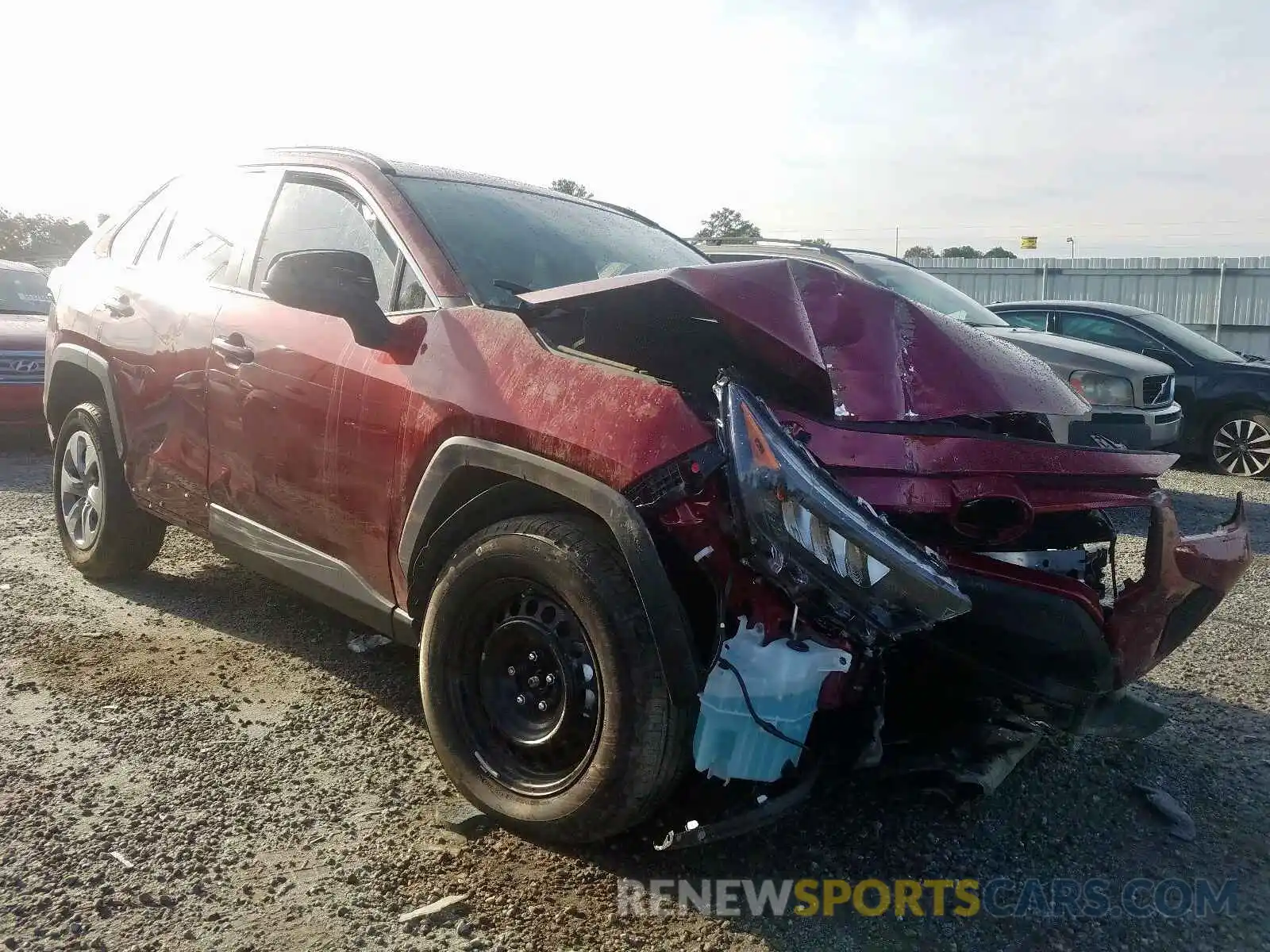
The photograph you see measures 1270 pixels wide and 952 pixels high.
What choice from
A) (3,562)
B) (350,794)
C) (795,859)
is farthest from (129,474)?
(795,859)

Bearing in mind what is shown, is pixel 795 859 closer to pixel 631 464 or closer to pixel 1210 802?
pixel 631 464

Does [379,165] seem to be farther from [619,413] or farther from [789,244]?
[789,244]

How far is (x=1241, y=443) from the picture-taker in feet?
30.2

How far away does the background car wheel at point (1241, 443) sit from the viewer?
29.9 feet

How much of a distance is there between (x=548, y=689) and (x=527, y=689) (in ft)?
0.28

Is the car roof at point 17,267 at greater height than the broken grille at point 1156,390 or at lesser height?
greater

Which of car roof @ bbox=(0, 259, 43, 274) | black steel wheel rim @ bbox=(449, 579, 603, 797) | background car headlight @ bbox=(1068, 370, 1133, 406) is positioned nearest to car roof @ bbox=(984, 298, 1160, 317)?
background car headlight @ bbox=(1068, 370, 1133, 406)

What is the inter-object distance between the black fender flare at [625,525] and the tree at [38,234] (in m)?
33.1

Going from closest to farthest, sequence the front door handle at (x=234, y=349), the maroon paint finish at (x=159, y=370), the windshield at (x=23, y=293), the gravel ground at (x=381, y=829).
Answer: the gravel ground at (x=381, y=829) < the front door handle at (x=234, y=349) < the maroon paint finish at (x=159, y=370) < the windshield at (x=23, y=293)

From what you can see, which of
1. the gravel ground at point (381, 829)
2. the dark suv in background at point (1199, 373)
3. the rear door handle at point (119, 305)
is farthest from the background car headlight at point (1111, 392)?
the rear door handle at point (119, 305)

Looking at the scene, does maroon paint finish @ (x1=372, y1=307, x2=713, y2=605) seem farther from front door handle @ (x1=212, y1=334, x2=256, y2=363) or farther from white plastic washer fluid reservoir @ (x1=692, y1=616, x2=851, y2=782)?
front door handle @ (x1=212, y1=334, x2=256, y2=363)

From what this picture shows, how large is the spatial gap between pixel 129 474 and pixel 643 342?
2741mm

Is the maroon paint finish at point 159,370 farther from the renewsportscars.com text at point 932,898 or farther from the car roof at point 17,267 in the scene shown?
the car roof at point 17,267

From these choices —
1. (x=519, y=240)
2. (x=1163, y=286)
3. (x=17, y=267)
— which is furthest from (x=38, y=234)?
(x=519, y=240)
